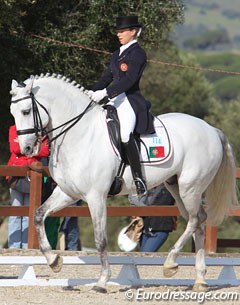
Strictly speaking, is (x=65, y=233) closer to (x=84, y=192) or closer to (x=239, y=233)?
(x=84, y=192)

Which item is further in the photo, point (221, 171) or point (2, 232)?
point (2, 232)

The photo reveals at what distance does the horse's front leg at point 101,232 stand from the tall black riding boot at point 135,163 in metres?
0.39

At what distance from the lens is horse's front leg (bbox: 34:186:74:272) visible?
8.28m

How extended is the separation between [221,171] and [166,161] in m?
0.88

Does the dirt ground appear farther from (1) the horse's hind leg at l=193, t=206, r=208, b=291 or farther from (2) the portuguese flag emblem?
(2) the portuguese flag emblem

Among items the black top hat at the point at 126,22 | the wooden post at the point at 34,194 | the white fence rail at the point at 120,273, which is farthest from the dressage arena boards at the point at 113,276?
the black top hat at the point at 126,22

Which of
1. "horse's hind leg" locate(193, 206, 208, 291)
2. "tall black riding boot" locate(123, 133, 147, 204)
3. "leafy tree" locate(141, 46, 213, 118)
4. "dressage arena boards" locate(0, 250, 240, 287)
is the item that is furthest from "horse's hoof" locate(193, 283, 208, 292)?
"leafy tree" locate(141, 46, 213, 118)

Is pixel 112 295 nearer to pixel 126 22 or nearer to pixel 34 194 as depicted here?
pixel 126 22

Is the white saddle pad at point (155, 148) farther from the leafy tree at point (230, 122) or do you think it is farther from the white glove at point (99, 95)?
the leafy tree at point (230, 122)

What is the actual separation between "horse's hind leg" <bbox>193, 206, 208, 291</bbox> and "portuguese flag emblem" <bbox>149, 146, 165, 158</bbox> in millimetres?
845

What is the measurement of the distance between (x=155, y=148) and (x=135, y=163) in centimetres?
32

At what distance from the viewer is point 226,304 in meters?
7.86

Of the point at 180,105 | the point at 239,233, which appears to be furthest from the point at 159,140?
the point at 180,105

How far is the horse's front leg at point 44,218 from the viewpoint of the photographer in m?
8.28
